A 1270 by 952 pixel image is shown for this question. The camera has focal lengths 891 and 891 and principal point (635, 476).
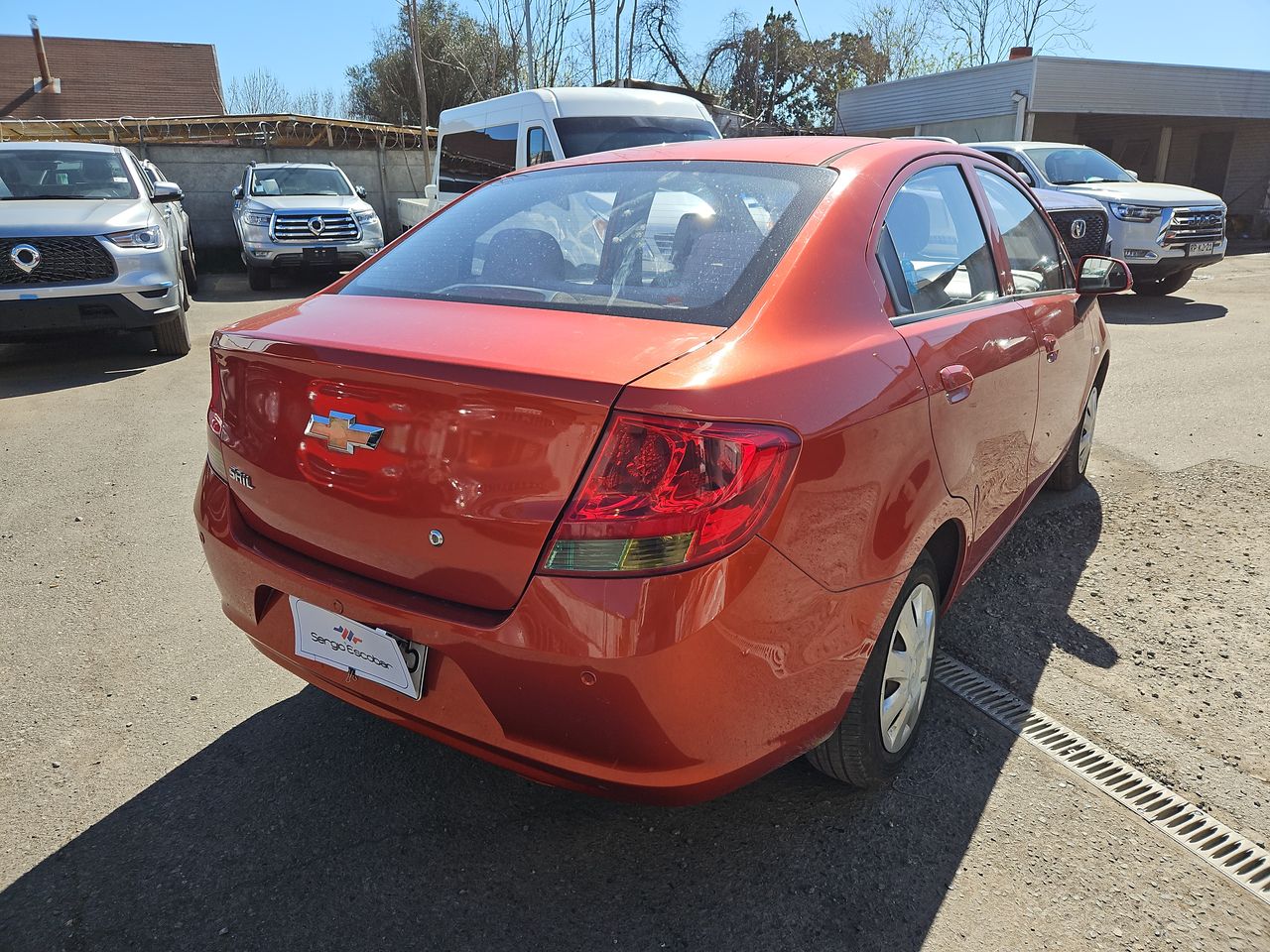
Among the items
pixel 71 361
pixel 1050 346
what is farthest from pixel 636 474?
pixel 71 361

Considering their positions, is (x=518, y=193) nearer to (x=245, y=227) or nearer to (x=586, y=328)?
(x=586, y=328)

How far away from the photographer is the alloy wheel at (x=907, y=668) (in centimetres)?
225

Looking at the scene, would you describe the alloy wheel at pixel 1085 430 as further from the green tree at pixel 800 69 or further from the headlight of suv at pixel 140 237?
the green tree at pixel 800 69

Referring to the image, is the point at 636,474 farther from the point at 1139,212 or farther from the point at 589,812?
the point at 1139,212

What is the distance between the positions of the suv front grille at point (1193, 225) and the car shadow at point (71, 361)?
422 inches

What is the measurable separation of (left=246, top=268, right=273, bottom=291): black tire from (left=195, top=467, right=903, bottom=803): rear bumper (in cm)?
1211

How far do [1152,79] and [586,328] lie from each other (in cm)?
2290

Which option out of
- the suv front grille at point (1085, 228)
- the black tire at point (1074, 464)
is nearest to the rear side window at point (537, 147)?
the suv front grille at point (1085, 228)

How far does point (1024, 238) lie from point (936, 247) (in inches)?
38.1

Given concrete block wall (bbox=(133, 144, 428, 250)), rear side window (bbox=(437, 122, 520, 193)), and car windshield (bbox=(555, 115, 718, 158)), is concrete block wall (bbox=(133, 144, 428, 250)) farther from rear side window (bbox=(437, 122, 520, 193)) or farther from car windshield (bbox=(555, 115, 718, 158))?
car windshield (bbox=(555, 115, 718, 158))

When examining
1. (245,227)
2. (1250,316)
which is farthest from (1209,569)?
(245,227)

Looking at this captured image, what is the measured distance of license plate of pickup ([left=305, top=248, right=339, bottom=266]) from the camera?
1226 cm

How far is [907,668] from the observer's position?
92.0 inches

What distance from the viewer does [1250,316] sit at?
1002cm
